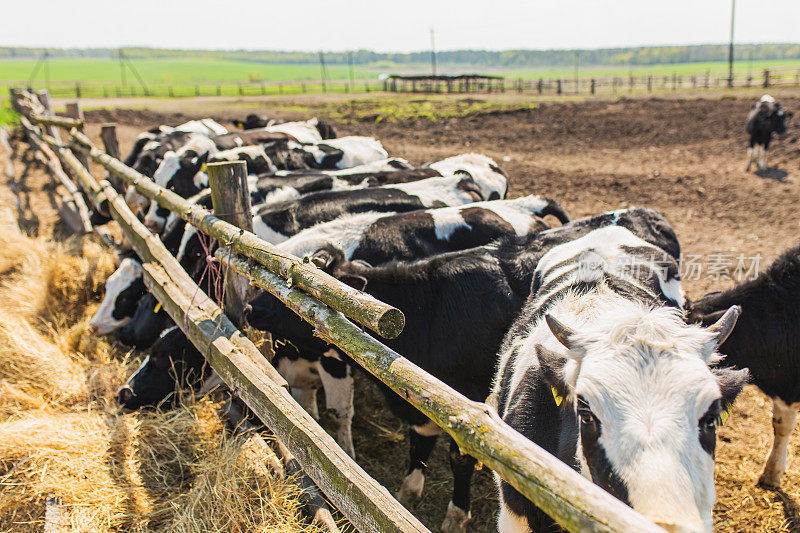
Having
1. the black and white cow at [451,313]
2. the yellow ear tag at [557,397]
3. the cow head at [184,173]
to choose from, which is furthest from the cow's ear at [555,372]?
the cow head at [184,173]

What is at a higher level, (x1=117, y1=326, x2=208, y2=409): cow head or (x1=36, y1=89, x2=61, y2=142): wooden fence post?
(x1=36, y1=89, x2=61, y2=142): wooden fence post

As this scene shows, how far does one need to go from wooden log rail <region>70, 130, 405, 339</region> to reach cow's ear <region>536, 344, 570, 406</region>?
Answer: 0.59 m

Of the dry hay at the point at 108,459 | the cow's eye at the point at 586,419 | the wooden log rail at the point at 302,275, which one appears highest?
the wooden log rail at the point at 302,275

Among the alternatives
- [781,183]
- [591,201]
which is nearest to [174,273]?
[591,201]

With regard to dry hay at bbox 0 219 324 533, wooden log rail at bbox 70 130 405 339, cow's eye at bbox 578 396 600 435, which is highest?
wooden log rail at bbox 70 130 405 339

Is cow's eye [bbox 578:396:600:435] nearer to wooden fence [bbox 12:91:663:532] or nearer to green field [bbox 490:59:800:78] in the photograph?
wooden fence [bbox 12:91:663:532]

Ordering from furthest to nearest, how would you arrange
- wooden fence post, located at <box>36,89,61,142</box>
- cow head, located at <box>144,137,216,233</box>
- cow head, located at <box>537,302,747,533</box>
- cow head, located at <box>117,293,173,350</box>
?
1. wooden fence post, located at <box>36,89,61,142</box>
2. cow head, located at <box>144,137,216,233</box>
3. cow head, located at <box>117,293,173,350</box>
4. cow head, located at <box>537,302,747,533</box>

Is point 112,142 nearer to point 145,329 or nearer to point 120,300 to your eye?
point 120,300

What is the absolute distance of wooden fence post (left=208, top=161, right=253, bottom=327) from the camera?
349 cm

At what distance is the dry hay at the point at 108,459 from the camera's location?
2.85 m

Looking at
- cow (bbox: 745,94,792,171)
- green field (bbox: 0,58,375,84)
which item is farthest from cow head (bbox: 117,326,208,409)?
green field (bbox: 0,58,375,84)

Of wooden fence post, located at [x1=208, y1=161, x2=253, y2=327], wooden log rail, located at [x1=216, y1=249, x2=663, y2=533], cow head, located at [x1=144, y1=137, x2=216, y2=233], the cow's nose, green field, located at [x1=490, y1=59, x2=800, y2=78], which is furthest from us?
green field, located at [x1=490, y1=59, x2=800, y2=78]

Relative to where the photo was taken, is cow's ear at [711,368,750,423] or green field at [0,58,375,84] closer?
cow's ear at [711,368,750,423]

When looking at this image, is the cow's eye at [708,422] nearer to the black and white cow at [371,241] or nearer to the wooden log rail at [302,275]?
the wooden log rail at [302,275]
